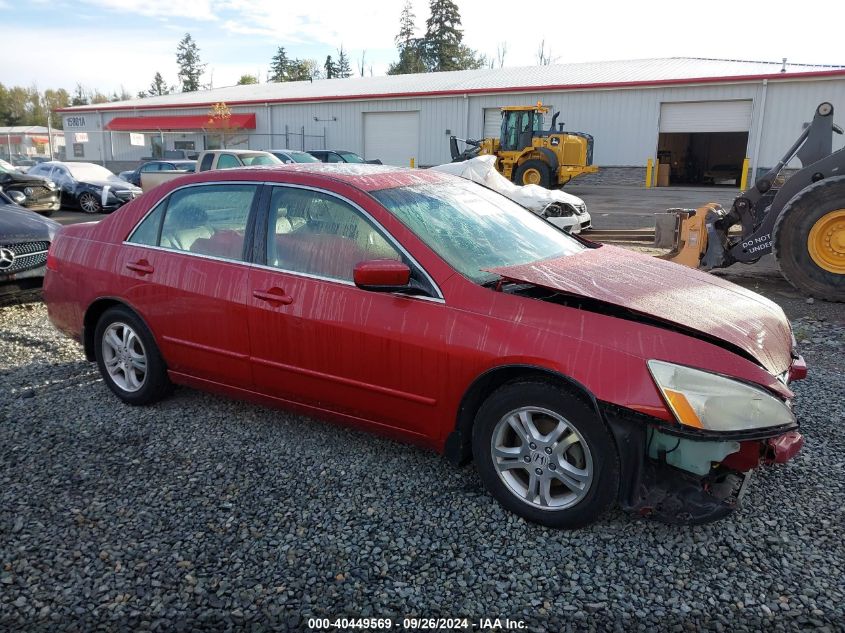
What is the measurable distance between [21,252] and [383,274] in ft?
18.1

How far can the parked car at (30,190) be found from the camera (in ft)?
50.9

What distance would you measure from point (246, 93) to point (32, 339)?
40.6 m

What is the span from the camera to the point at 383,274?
10.2ft

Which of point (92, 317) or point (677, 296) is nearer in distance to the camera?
point (677, 296)

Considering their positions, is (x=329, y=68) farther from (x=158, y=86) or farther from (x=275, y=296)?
(x=275, y=296)

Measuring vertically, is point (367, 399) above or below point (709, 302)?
below

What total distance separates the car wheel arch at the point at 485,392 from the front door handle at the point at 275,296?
44.8 inches

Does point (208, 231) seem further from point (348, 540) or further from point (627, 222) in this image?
point (627, 222)

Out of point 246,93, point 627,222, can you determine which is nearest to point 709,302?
point 627,222

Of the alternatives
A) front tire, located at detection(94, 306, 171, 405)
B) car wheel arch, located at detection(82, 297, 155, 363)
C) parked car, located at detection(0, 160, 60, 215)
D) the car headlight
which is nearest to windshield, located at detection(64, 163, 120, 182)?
parked car, located at detection(0, 160, 60, 215)

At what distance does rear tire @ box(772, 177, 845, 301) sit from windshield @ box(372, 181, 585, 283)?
4473mm

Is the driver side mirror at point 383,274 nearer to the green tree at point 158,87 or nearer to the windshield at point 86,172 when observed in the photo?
the windshield at point 86,172

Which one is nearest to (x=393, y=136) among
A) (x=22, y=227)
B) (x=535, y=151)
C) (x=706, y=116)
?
(x=535, y=151)

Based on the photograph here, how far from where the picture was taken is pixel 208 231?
402 cm
